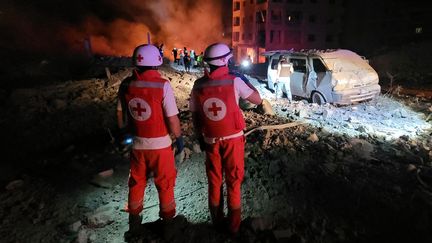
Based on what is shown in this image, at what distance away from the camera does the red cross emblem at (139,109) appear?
10.5 feet

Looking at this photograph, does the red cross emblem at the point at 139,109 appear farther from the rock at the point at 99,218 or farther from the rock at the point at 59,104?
the rock at the point at 59,104

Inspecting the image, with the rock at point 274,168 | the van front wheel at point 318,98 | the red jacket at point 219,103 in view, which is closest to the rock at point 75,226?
the red jacket at point 219,103

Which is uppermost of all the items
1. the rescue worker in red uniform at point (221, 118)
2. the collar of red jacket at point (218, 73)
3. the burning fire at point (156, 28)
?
the burning fire at point (156, 28)

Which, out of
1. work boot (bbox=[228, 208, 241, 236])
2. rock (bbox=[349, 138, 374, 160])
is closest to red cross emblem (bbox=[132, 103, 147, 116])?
work boot (bbox=[228, 208, 241, 236])

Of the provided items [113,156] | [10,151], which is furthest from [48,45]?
[113,156]

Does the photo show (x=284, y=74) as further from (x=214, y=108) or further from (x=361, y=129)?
(x=214, y=108)

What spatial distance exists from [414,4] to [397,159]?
109ft

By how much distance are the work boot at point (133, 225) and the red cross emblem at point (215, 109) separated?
53.2 inches

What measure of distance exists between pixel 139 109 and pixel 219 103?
808 mm

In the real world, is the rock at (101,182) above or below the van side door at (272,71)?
below

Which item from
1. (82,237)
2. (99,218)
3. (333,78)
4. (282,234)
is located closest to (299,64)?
(333,78)

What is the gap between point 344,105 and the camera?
9.50m

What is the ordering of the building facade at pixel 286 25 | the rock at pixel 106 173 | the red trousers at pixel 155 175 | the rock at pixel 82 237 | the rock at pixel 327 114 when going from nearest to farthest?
the red trousers at pixel 155 175 < the rock at pixel 82 237 < the rock at pixel 106 173 < the rock at pixel 327 114 < the building facade at pixel 286 25

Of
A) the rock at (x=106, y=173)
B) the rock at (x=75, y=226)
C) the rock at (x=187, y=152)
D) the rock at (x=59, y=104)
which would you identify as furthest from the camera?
the rock at (x=59, y=104)
